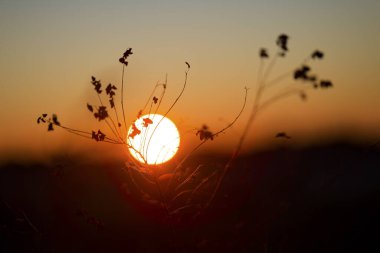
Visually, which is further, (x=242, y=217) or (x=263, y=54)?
(x=242, y=217)

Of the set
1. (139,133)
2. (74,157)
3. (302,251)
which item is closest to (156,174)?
(139,133)

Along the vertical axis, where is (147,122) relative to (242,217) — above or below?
below

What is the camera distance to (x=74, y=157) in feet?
22.7

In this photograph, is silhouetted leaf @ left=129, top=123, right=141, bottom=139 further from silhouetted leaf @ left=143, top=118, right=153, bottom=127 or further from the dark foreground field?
the dark foreground field

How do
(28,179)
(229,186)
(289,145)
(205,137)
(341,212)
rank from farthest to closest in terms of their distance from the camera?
(28,179) < (341,212) < (229,186) < (289,145) < (205,137)

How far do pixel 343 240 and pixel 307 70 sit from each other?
614cm

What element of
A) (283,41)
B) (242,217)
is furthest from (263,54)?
(242,217)

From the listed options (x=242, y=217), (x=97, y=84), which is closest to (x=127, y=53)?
(x=97, y=84)

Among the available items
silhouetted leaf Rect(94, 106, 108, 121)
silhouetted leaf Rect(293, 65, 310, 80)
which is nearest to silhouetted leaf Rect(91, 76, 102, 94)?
silhouetted leaf Rect(94, 106, 108, 121)

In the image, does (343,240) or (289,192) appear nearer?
(289,192)

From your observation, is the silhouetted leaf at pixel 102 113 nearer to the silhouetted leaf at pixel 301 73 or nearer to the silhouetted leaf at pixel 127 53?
the silhouetted leaf at pixel 127 53

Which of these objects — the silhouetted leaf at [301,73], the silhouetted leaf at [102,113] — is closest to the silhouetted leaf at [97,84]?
the silhouetted leaf at [102,113]

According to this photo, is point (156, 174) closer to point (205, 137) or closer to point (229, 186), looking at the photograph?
point (205, 137)

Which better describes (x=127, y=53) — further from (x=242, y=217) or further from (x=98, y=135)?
(x=242, y=217)
